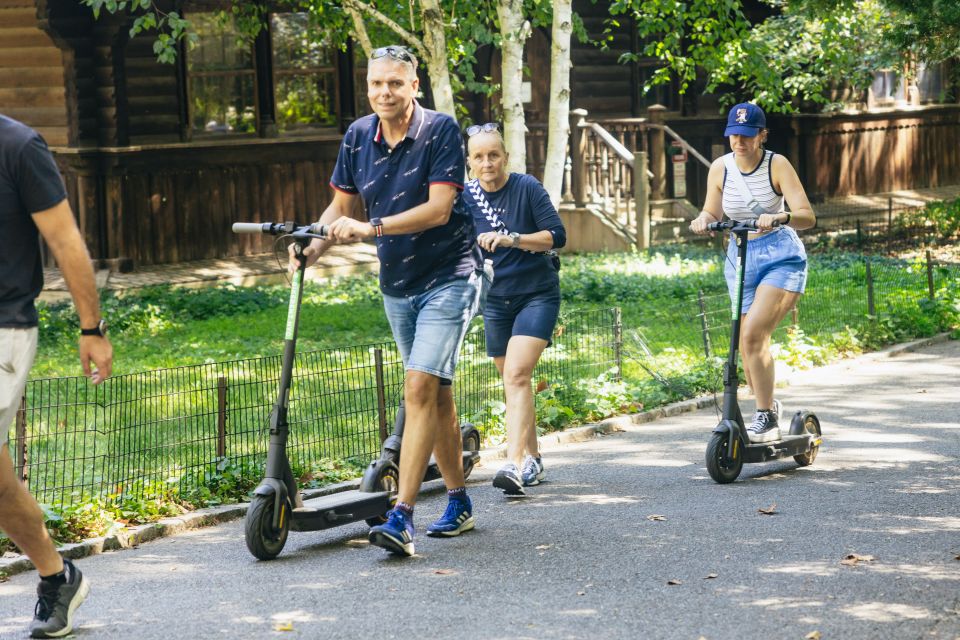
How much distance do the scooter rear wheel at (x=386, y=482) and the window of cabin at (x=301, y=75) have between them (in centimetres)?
1354

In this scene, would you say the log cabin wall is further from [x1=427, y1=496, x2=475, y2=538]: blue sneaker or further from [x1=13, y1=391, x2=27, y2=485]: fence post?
[x1=427, y1=496, x2=475, y2=538]: blue sneaker

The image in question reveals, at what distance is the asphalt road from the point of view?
5.49 metres

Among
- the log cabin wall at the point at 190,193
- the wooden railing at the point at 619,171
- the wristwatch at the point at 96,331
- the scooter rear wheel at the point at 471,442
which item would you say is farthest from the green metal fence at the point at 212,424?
the wooden railing at the point at 619,171

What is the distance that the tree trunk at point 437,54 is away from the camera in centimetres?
1345

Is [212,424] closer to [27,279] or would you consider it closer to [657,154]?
[27,279]

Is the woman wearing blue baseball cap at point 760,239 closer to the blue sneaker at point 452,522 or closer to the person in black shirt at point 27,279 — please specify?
the blue sneaker at point 452,522

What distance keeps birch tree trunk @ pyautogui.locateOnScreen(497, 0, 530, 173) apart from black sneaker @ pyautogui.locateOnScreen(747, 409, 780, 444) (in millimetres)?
6036

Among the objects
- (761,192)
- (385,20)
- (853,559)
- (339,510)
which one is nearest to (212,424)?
(339,510)

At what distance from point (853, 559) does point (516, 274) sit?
2.55m

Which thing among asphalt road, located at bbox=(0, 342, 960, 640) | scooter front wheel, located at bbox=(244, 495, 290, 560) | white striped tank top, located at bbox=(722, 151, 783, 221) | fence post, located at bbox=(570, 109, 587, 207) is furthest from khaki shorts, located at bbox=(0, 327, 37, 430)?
fence post, located at bbox=(570, 109, 587, 207)

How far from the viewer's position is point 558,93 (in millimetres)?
14547

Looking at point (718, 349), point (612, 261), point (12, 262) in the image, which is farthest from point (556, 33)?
point (12, 262)

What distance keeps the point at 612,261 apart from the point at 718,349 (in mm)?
6748

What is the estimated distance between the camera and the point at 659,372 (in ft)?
38.7
